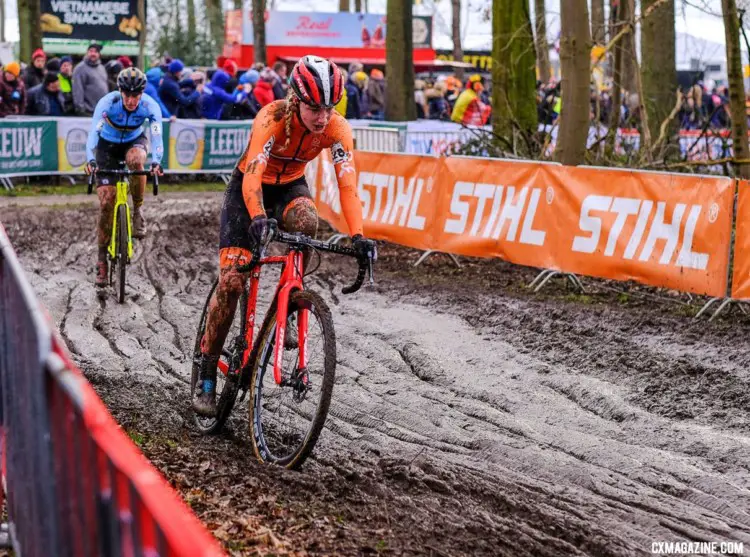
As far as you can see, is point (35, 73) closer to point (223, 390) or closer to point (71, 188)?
point (71, 188)

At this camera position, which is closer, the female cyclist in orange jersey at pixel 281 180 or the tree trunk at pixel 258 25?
the female cyclist in orange jersey at pixel 281 180

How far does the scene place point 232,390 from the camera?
6.30m

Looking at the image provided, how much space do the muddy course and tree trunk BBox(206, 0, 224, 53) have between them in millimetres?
30669

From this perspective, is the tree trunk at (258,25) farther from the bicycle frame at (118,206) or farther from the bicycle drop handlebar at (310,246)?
the bicycle drop handlebar at (310,246)

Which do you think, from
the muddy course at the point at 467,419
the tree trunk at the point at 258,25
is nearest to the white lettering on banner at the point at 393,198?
the muddy course at the point at 467,419

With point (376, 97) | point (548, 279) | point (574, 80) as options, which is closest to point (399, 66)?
point (376, 97)

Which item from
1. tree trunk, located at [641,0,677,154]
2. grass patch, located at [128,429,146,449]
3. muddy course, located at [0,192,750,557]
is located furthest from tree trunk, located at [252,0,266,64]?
grass patch, located at [128,429,146,449]

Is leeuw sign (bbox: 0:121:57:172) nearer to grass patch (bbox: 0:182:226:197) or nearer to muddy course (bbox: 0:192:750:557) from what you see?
grass patch (bbox: 0:182:226:197)

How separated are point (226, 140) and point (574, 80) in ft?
31.9

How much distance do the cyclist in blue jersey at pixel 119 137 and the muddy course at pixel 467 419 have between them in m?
0.93

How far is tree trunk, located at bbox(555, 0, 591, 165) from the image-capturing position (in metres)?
13.8

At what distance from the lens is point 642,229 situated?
34.9 feet

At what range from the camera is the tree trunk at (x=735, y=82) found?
41.8 ft

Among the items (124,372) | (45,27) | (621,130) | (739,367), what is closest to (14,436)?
(124,372)
